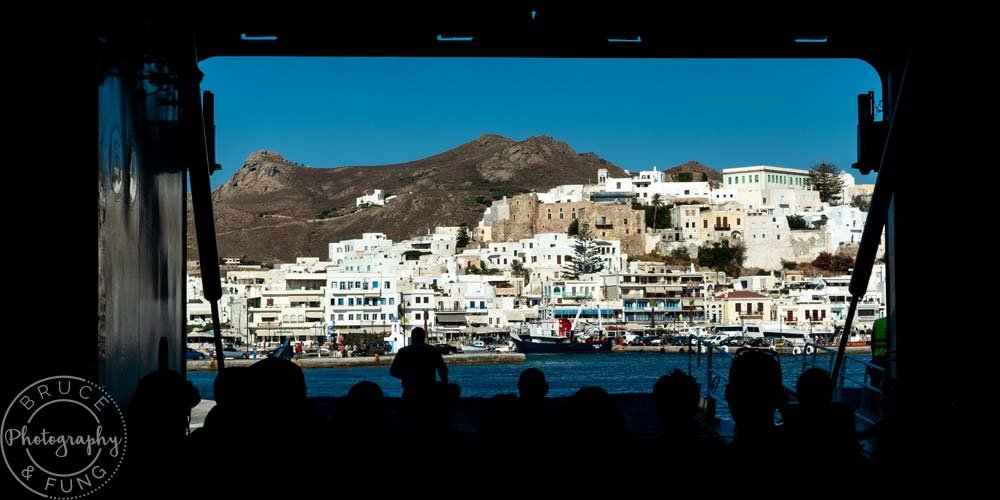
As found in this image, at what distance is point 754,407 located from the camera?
8.98ft

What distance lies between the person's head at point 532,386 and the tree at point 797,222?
369 ft

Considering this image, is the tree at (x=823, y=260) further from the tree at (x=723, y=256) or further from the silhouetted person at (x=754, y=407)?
the silhouetted person at (x=754, y=407)

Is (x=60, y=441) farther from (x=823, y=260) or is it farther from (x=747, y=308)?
(x=823, y=260)

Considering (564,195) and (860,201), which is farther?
(564,195)

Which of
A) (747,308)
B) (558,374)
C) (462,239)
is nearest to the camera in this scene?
(558,374)

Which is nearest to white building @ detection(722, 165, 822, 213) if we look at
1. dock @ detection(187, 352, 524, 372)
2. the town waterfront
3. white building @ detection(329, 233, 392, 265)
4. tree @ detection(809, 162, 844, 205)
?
tree @ detection(809, 162, 844, 205)

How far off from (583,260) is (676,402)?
97484 millimetres

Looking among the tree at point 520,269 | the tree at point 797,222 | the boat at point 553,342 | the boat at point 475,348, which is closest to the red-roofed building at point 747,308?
the boat at point 553,342

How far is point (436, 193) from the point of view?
173 m

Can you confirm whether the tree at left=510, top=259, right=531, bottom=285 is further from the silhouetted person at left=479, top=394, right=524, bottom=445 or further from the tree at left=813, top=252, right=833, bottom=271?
the silhouetted person at left=479, top=394, right=524, bottom=445

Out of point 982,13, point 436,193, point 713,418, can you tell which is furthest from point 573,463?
point 436,193

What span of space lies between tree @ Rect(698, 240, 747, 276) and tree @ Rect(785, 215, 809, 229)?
25.8ft

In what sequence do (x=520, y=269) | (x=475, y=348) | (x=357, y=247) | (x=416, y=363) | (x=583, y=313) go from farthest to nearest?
(x=357, y=247)
(x=520, y=269)
(x=583, y=313)
(x=475, y=348)
(x=416, y=363)

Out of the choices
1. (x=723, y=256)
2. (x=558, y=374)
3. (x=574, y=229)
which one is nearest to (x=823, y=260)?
(x=723, y=256)
